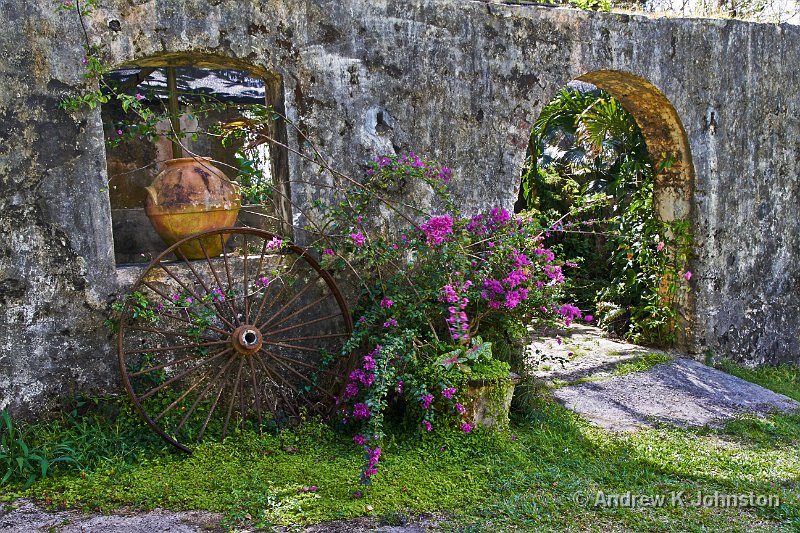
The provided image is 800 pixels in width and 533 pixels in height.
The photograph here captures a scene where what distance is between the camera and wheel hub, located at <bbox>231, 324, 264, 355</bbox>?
450 cm

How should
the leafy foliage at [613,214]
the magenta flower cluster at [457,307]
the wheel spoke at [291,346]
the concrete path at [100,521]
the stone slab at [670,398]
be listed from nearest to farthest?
the concrete path at [100,521] < the magenta flower cluster at [457,307] < the wheel spoke at [291,346] < the stone slab at [670,398] < the leafy foliage at [613,214]

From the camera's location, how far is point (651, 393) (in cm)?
597

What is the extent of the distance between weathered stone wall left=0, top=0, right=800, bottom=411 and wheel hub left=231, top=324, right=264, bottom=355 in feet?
2.41

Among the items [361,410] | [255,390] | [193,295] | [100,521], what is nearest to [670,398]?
[361,410]

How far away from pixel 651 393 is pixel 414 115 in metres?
2.91

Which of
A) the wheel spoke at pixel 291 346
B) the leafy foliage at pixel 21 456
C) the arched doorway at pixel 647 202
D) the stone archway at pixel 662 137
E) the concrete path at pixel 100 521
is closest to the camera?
the concrete path at pixel 100 521

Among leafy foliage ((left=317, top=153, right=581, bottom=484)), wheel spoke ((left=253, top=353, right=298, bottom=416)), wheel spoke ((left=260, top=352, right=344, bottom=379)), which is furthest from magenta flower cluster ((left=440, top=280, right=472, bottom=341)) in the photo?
wheel spoke ((left=253, top=353, right=298, bottom=416))

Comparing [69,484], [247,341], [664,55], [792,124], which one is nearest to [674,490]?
[247,341]

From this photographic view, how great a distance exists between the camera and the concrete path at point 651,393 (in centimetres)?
548

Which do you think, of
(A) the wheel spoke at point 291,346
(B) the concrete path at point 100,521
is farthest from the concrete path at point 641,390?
(A) the wheel spoke at point 291,346

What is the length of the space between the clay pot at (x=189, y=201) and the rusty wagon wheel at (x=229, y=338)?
9 centimetres

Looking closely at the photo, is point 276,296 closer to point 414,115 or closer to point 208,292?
point 208,292

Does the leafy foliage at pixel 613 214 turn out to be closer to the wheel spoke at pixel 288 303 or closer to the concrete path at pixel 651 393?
the concrete path at pixel 651 393

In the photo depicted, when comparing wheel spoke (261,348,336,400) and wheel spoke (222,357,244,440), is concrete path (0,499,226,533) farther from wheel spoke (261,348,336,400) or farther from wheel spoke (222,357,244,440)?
wheel spoke (261,348,336,400)
